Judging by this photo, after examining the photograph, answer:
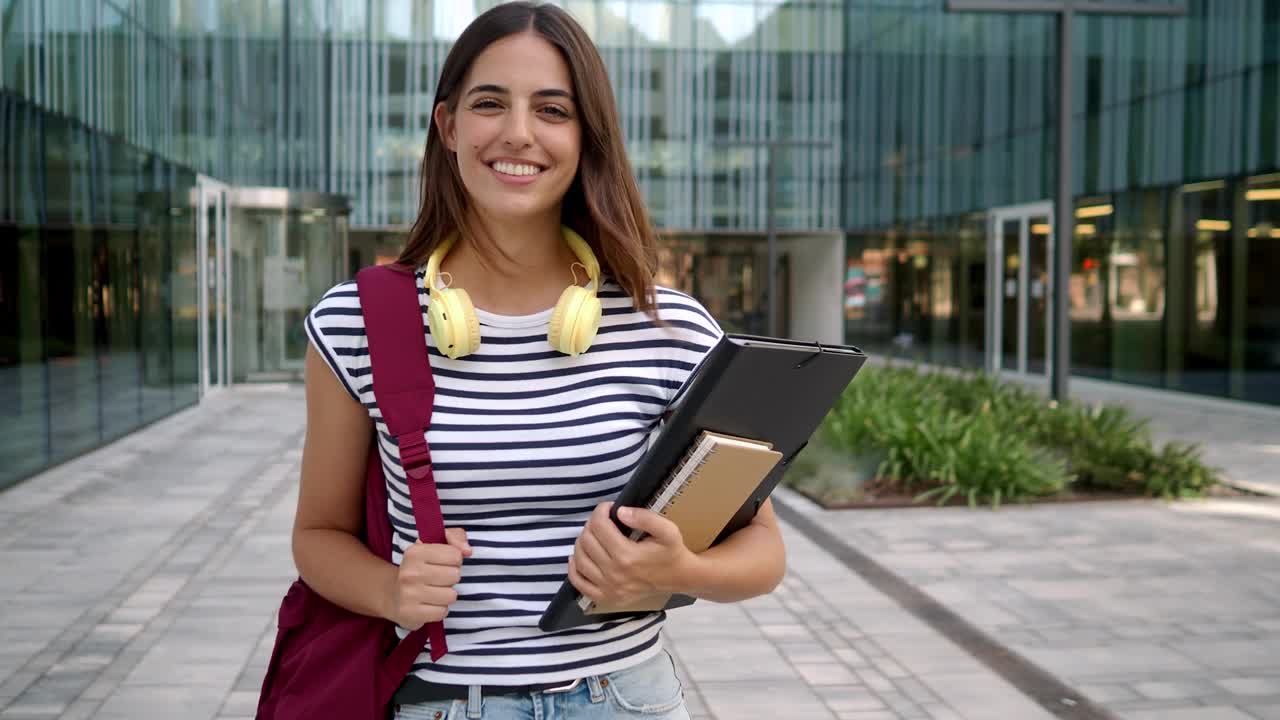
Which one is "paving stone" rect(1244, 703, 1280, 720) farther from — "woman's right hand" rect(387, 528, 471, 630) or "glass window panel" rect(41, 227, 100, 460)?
"glass window panel" rect(41, 227, 100, 460)

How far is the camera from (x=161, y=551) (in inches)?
311

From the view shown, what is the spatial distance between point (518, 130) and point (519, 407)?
0.37m

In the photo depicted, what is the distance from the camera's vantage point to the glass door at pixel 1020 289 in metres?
23.0

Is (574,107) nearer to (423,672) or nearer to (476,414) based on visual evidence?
(476,414)

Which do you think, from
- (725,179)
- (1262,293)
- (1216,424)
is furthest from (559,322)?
(725,179)

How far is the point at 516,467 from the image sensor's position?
1683 millimetres

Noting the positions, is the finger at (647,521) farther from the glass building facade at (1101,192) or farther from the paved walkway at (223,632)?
the glass building facade at (1101,192)

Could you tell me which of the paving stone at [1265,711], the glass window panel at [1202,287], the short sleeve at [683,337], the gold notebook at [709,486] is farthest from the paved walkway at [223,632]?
the glass window panel at [1202,287]

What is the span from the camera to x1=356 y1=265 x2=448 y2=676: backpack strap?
1.61 metres

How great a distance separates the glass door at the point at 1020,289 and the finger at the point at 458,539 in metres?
22.0

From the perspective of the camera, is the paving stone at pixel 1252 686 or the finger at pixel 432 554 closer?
the finger at pixel 432 554

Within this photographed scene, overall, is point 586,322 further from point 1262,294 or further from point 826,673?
point 1262,294

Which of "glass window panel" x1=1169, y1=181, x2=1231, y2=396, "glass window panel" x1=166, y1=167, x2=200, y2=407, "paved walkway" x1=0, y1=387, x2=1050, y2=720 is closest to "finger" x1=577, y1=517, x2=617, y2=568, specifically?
"paved walkway" x1=0, y1=387, x2=1050, y2=720

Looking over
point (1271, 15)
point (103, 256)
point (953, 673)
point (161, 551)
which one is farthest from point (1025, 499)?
point (1271, 15)
